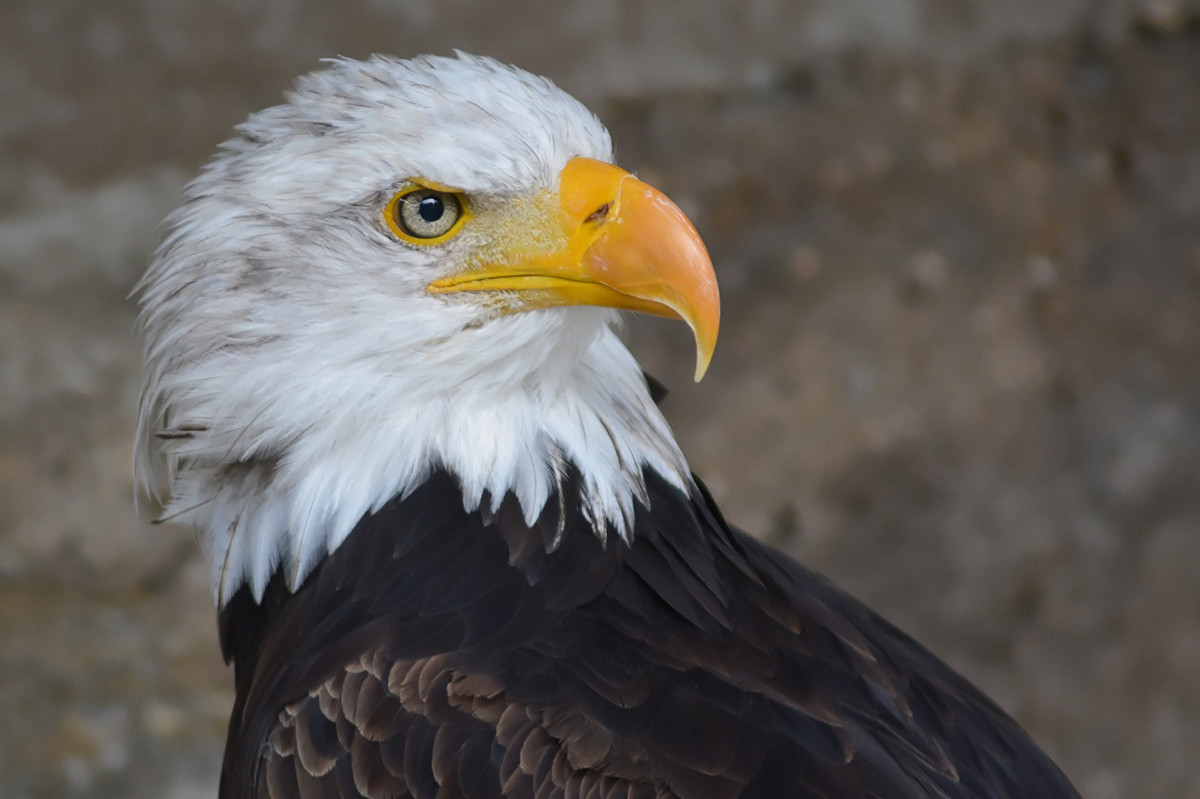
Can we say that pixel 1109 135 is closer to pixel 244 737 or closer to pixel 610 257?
pixel 610 257

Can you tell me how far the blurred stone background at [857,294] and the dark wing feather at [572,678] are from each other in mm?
2591

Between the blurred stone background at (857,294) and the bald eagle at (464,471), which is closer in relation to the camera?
the bald eagle at (464,471)

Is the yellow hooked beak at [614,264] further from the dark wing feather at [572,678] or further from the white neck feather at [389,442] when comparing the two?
the dark wing feather at [572,678]

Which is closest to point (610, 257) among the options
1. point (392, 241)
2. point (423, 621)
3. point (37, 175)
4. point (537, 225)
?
point (537, 225)

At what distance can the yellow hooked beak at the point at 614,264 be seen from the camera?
204 centimetres

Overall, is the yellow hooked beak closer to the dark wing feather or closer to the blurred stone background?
the dark wing feather

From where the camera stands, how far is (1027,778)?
96.2 inches

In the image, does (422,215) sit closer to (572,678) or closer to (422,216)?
(422,216)

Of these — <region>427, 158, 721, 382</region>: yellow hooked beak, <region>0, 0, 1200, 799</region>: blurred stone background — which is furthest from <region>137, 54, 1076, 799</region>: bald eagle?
<region>0, 0, 1200, 799</region>: blurred stone background

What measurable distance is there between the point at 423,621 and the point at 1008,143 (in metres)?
4.09

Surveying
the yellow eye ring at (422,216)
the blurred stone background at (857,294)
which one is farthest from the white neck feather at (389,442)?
the blurred stone background at (857,294)

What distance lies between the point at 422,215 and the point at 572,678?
0.75 meters

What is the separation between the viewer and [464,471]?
2.20 meters

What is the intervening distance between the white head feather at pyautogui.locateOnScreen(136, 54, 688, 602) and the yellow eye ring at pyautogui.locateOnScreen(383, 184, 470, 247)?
21 millimetres
